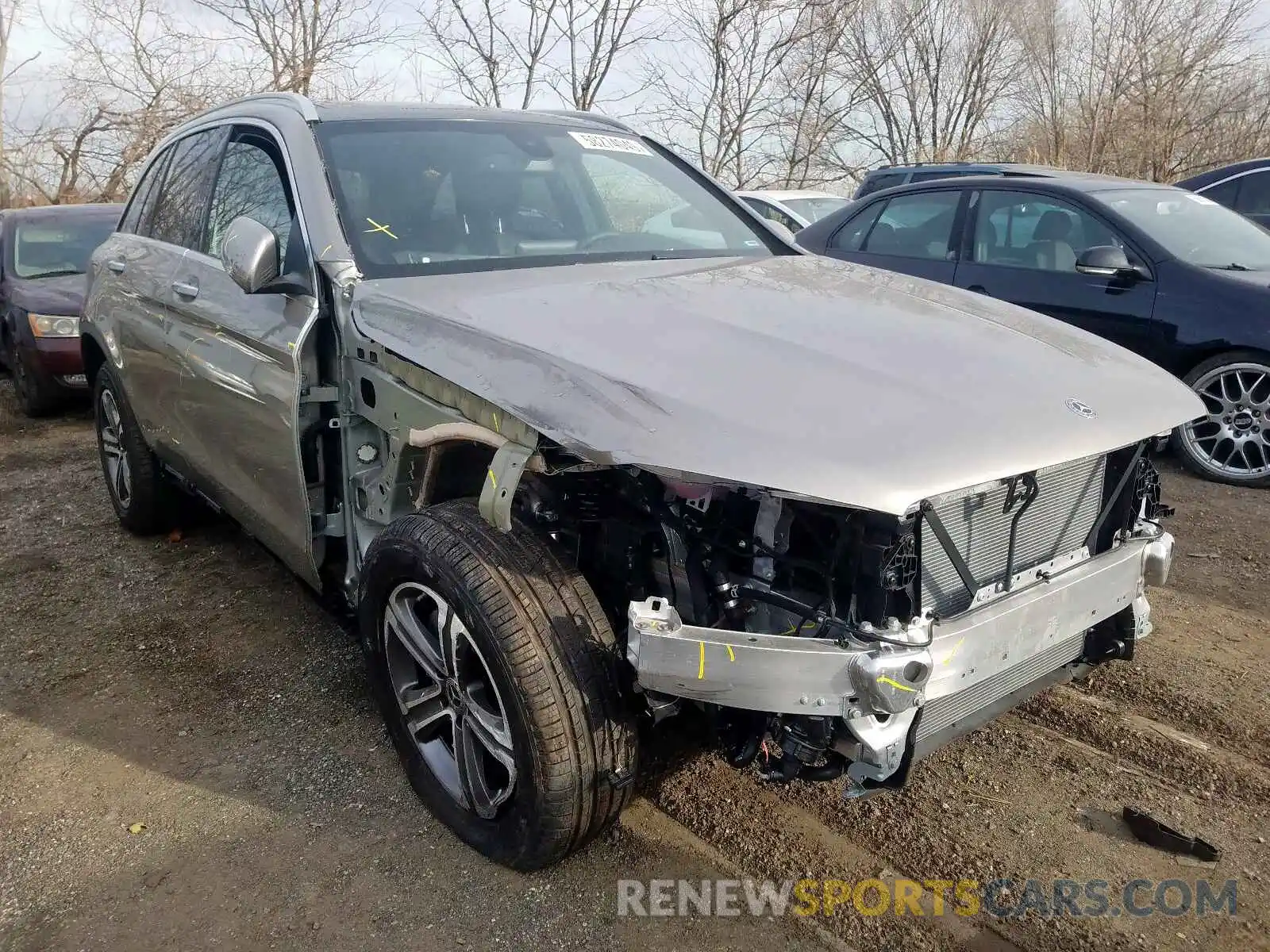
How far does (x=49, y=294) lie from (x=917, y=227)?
6.67 metres

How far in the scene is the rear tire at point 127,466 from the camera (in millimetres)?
4438

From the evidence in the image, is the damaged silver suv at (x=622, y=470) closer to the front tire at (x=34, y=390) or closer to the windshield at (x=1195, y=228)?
the windshield at (x=1195, y=228)

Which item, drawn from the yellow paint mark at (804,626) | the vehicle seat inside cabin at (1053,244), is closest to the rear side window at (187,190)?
the yellow paint mark at (804,626)

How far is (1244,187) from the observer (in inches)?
344

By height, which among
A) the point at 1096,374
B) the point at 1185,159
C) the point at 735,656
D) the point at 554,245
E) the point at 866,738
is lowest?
the point at 866,738

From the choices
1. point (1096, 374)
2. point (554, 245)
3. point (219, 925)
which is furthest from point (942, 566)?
point (219, 925)

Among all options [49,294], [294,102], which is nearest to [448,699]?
[294,102]

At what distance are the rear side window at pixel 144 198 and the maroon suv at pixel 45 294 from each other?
258cm

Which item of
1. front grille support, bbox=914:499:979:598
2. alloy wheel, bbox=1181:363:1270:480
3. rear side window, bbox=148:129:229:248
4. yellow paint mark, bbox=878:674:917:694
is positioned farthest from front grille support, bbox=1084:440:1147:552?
rear side window, bbox=148:129:229:248

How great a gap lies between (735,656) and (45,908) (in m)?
1.85

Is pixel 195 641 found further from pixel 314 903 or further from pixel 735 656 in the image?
Result: pixel 735 656

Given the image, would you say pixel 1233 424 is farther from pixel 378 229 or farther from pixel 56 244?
pixel 56 244

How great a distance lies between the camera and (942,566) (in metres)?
2.09

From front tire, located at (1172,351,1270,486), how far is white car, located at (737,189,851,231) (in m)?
6.41
